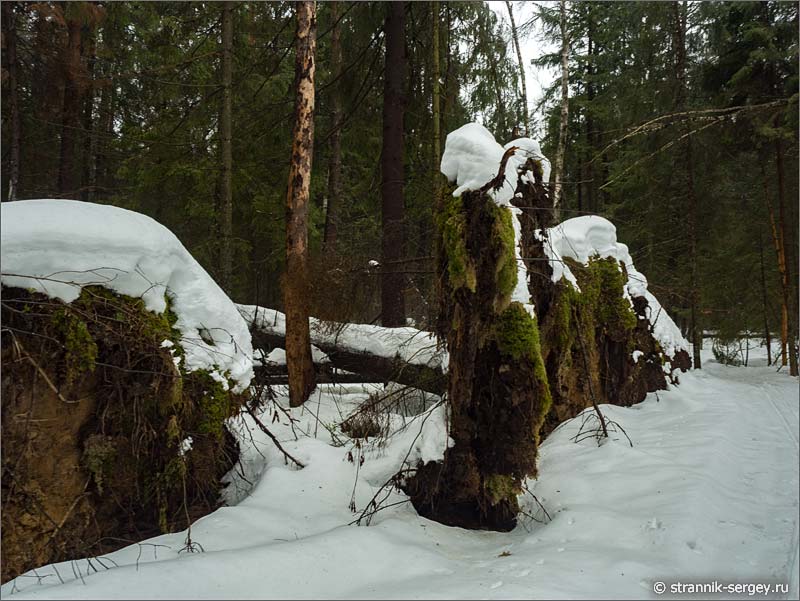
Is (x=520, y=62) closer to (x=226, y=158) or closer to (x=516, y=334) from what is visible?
(x=226, y=158)

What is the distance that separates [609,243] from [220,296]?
5801mm

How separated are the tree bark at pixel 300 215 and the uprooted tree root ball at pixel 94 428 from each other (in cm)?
273

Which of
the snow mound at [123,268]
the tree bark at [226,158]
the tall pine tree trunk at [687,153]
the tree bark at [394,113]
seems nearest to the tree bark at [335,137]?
the tree bark at [394,113]

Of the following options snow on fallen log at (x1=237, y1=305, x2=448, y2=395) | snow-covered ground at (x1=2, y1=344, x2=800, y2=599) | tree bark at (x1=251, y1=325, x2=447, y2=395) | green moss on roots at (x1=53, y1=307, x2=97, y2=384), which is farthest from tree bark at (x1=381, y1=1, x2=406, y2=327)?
green moss on roots at (x1=53, y1=307, x2=97, y2=384)

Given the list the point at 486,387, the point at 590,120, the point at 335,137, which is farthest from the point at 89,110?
the point at 590,120

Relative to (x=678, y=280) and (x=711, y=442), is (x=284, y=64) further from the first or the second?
(x=711, y=442)

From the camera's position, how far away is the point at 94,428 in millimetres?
3158

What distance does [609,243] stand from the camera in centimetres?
707

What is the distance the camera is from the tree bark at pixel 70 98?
9742 millimetres

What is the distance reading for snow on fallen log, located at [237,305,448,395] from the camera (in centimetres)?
638

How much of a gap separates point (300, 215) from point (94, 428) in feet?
12.9

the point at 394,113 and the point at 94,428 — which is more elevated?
the point at 394,113

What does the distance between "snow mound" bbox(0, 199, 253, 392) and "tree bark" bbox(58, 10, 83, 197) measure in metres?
8.28

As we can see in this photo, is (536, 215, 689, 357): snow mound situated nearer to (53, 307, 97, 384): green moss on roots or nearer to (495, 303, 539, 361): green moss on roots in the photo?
(495, 303, 539, 361): green moss on roots
